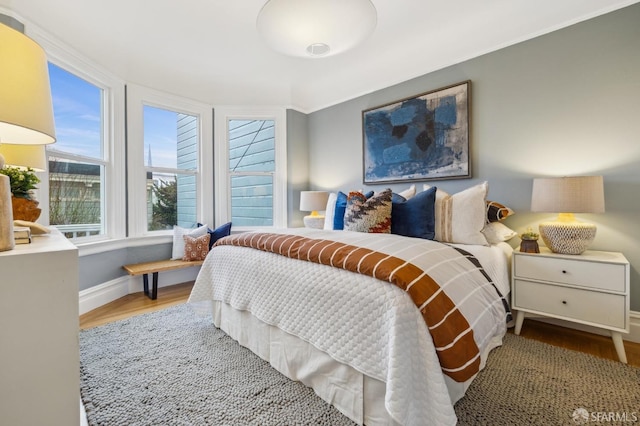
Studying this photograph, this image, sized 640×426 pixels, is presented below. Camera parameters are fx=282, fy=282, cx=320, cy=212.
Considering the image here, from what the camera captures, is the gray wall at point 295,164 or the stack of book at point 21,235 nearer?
the stack of book at point 21,235

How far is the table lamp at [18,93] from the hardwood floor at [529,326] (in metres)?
2.10

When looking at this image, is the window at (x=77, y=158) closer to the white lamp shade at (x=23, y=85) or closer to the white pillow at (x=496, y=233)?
the white lamp shade at (x=23, y=85)

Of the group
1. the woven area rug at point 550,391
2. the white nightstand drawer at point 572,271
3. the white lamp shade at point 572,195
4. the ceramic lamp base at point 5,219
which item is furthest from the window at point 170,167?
the white lamp shade at point 572,195

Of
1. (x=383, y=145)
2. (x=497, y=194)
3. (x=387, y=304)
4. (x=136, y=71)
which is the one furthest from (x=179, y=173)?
(x=497, y=194)

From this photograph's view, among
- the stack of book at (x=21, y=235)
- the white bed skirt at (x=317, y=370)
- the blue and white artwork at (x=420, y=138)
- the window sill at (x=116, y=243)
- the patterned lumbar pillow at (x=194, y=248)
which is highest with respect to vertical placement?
the blue and white artwork at (x=420, y=138)

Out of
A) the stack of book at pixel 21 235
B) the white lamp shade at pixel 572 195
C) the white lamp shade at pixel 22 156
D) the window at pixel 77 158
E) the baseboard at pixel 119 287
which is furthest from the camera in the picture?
the baseboard at pixel 119 287

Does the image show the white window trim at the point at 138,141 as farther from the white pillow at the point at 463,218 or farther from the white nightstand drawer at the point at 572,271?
the white nightstand drawer at the point at 572,271

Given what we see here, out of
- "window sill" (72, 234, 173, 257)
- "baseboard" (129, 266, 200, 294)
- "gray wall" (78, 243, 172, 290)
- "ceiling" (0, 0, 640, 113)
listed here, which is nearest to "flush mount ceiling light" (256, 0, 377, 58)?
"ceiling" (0, 0, 640, 113)

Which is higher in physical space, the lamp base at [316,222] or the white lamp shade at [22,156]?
the white lamp shade at [22,156]

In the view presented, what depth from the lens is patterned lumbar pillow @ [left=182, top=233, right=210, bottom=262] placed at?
337cm

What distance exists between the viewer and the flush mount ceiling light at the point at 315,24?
1.58 m

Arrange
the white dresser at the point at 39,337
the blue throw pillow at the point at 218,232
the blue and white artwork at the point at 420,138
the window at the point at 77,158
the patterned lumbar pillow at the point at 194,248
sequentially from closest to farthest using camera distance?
the white dresser at the point at 39,337
the window at the point at 77,158
the blue and white artwork at the point at 420,138
the patterned lumbar pillow at the point at 194,248
the blue throw pillow at the point at 218,232

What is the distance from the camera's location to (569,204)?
189cm

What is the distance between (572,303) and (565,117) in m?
1.45
